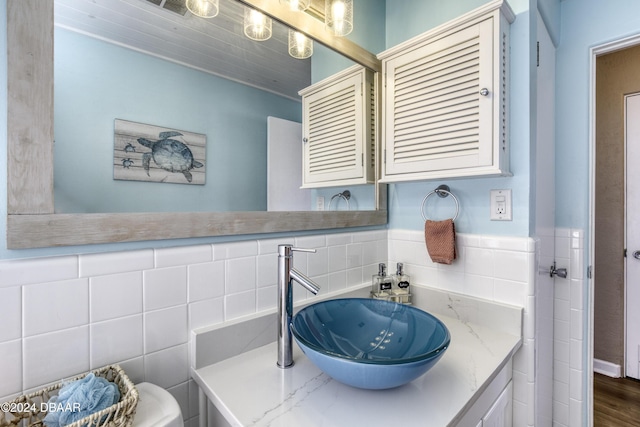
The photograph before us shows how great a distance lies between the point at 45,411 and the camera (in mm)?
595

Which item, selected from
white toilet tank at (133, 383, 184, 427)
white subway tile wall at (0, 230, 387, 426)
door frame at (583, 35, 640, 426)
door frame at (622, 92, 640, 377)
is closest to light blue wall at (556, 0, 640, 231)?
door frame at (583, 35, 640, 426)

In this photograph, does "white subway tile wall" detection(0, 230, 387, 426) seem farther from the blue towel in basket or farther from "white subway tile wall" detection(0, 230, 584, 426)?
the blue towel in basket

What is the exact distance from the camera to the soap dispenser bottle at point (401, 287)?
1292 millimetres

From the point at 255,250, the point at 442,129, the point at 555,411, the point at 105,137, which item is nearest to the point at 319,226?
the point at 255,250

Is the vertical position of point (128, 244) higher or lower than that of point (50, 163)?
lower

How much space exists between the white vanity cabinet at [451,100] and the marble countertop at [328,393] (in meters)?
0.62

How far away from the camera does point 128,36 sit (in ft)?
2.56

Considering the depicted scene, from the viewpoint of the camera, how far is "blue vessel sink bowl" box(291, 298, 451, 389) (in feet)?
2.28

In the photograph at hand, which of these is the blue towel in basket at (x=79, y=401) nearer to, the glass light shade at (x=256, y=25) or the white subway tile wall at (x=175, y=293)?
the white subway tile wall at (x=175, y=293)

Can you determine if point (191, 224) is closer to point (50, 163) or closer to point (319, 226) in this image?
point (50, 163)

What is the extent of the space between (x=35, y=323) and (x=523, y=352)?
139 cm

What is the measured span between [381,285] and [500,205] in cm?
54

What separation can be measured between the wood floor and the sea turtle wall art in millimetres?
2430

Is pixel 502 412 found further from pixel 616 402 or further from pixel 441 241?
pixel 616 402
